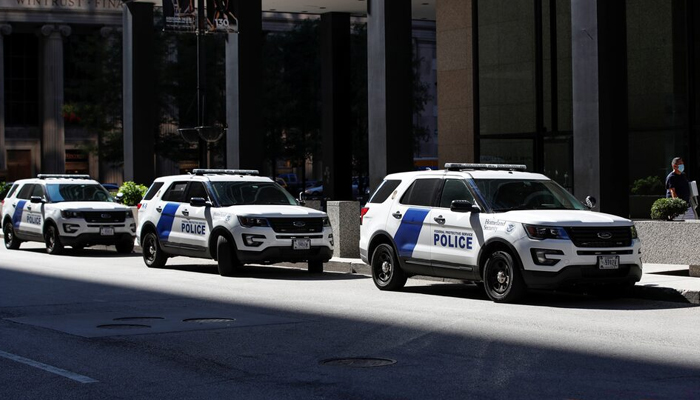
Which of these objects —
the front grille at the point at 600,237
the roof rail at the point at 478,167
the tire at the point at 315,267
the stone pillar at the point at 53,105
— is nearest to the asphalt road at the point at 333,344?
the front grille at the point at 600,237

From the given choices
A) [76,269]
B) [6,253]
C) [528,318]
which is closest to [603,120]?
[528,318]

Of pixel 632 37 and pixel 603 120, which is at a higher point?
pixel 632 37

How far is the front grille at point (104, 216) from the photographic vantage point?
27172 mm

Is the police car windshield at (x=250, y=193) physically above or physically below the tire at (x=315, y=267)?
above

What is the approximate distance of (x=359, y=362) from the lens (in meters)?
10.0

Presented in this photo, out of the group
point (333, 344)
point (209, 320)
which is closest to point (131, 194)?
point (209, 320)

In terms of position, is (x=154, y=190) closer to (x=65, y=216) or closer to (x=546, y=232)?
(x=65, y=216)

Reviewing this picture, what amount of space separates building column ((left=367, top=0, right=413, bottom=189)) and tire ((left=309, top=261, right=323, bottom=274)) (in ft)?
17.0

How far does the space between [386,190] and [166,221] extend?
19.8 ft

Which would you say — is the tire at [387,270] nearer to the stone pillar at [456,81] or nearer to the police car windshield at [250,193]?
the police car windshield at [250,193]

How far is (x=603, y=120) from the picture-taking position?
20.7 m

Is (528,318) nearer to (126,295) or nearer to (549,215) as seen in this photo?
(549,215)

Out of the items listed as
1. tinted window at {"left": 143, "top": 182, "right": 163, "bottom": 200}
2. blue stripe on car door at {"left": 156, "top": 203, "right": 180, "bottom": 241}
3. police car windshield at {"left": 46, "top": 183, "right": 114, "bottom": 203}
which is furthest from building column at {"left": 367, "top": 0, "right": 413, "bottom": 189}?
police car windshield at {"left": 46, "top": 183, "right": 114, "bottom": 203}

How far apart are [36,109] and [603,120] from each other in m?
73.3
